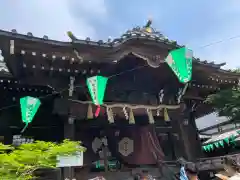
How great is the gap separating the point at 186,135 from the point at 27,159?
6740 millimetres

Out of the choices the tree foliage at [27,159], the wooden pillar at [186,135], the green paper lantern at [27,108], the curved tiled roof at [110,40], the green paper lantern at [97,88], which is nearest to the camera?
the tree foliage at [27,159]

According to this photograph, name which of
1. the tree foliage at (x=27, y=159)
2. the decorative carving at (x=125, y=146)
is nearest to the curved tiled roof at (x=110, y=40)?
the tree foliage at (x=27, y=159)

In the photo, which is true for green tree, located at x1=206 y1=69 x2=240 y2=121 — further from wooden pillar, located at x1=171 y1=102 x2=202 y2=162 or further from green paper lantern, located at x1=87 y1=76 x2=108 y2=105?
green paper lantern, located at x1=87 y1=76 x2=108 y2=105

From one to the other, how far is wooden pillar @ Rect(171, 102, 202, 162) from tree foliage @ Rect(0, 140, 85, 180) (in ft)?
17.8

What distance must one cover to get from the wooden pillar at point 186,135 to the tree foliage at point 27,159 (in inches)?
214

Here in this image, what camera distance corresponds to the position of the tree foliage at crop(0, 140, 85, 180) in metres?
4.00

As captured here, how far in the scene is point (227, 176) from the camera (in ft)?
25.9

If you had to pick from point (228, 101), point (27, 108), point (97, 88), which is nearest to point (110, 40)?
point (97, 88)

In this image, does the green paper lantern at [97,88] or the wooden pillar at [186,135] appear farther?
the wooden pillar at [186,135]

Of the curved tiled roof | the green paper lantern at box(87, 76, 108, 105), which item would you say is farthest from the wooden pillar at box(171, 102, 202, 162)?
the green paper lantern at box(87, 76, 108, 105)

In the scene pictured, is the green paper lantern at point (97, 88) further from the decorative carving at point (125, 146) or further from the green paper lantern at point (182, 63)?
the decorative carving at point (125, 146)

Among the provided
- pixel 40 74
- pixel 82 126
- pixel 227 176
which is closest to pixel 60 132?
pixel 82 126

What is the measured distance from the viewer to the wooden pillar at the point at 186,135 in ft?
30.4

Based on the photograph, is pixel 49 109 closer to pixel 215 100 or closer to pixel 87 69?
pixel 87 69
